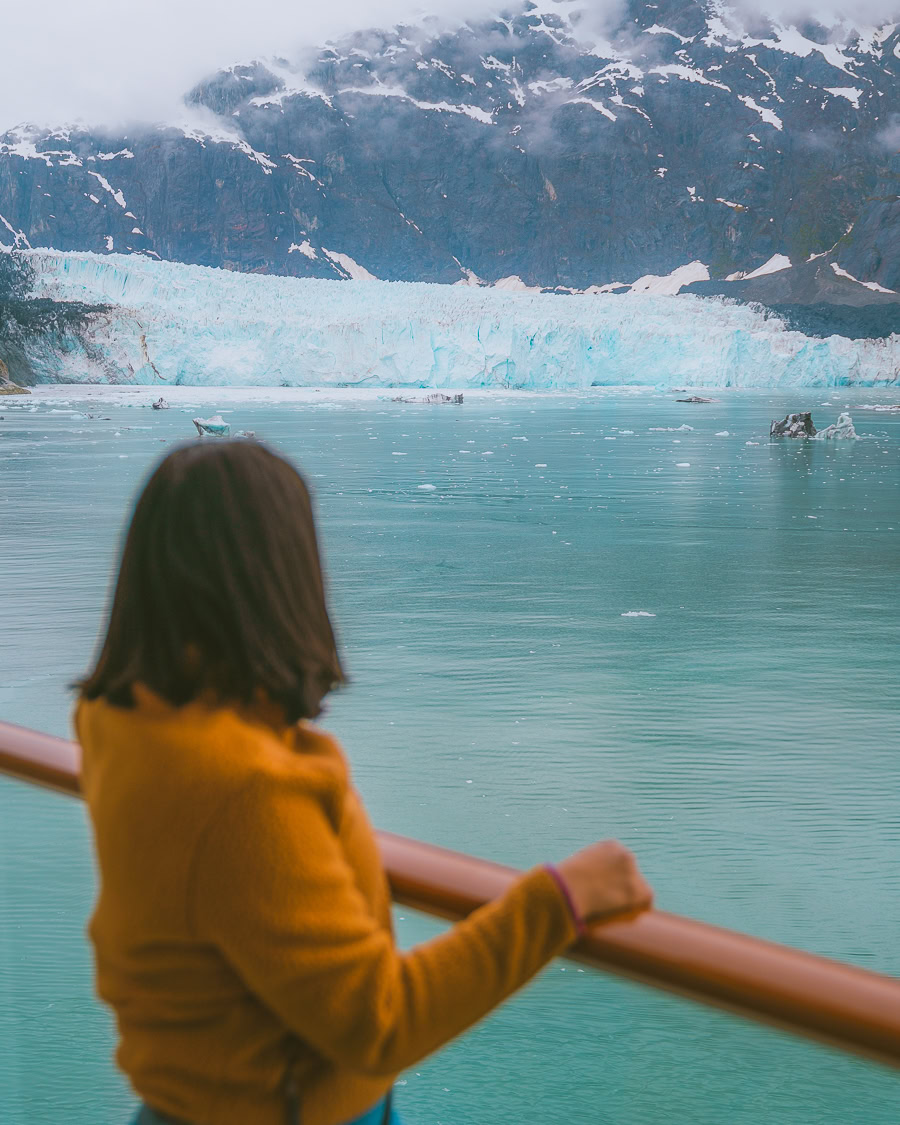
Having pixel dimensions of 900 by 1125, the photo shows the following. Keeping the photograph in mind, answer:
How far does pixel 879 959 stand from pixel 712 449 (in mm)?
10664

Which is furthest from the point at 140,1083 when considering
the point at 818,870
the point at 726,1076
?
the point at 818,870

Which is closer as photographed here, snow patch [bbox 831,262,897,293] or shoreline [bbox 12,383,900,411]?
shoreline [bbox 12,383,900,411]

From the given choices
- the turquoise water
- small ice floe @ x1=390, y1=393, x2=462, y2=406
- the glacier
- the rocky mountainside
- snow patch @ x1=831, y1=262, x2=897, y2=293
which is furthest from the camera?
the rocky mountainside

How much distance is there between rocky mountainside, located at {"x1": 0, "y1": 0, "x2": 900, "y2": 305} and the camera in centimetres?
6438

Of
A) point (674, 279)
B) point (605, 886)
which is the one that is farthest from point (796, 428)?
point (674, 279)

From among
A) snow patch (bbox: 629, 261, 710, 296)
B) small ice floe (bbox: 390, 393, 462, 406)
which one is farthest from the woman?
snow patch (bbox: 629, 261, 710, 296)

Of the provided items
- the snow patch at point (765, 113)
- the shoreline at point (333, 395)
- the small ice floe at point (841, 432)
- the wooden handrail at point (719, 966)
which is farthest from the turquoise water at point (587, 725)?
the snow patch at point (765, 113)

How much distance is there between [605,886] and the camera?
1.76 feet

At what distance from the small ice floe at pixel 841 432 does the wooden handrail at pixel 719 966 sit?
46.0 feet

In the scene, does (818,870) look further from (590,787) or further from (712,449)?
(712,449)

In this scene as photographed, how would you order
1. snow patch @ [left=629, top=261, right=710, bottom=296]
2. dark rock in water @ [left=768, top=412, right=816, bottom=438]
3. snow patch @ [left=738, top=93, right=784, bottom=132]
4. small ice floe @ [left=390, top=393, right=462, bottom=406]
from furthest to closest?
1. snow patch @ [left=738, top=93, right=784, bottom=132]
2. snow patch @ [left=629, top=261, right=710, bottom=296]
3. small ice floe @ [left=390, top=393, right=462, bottom=406]
4. dark rock in water @ [left=768, top=412, right=816, bottom=438]

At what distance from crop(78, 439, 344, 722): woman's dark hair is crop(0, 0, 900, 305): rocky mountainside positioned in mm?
65485

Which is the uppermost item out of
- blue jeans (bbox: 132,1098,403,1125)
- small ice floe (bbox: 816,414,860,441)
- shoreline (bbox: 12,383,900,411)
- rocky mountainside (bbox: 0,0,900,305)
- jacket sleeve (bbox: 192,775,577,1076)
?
rocky mountainside (bbox: 0,0,900,305)

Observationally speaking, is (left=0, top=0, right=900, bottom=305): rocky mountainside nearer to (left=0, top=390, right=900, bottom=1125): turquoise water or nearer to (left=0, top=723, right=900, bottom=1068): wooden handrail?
(left=0, top=390, right=900, bottom=1125): turquoise water
